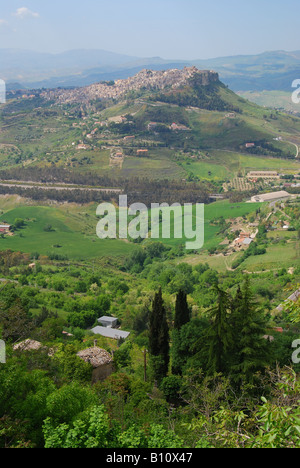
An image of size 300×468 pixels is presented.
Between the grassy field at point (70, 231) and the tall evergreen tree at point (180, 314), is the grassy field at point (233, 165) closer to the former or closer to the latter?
the grassy field at point (70, 231)

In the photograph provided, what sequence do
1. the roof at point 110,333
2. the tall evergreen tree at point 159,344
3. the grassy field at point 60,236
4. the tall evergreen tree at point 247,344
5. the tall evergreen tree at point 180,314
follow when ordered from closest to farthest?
the tall evergreen tree at point 247,344 < the tall evergreen tree at point 159,344 < the tall evergreen tree at point 180,314 < the roof at point 110,333 < the grassy field at point 60,236

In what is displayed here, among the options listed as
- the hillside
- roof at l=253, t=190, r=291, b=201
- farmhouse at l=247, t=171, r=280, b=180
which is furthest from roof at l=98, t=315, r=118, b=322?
farmhouse at l=247, t=171, r=280, b=180

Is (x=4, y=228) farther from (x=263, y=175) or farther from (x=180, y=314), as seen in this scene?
(x=263, y=175)

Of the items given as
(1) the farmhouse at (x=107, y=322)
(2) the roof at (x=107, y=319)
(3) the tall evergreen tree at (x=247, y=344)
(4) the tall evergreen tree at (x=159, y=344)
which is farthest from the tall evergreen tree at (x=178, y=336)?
(2) the roof at (x=107, y=319)

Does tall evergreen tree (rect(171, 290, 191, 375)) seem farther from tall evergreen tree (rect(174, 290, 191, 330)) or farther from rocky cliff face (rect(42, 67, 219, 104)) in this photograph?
rocky cliff face (rect(42, 67, 219, 104))
